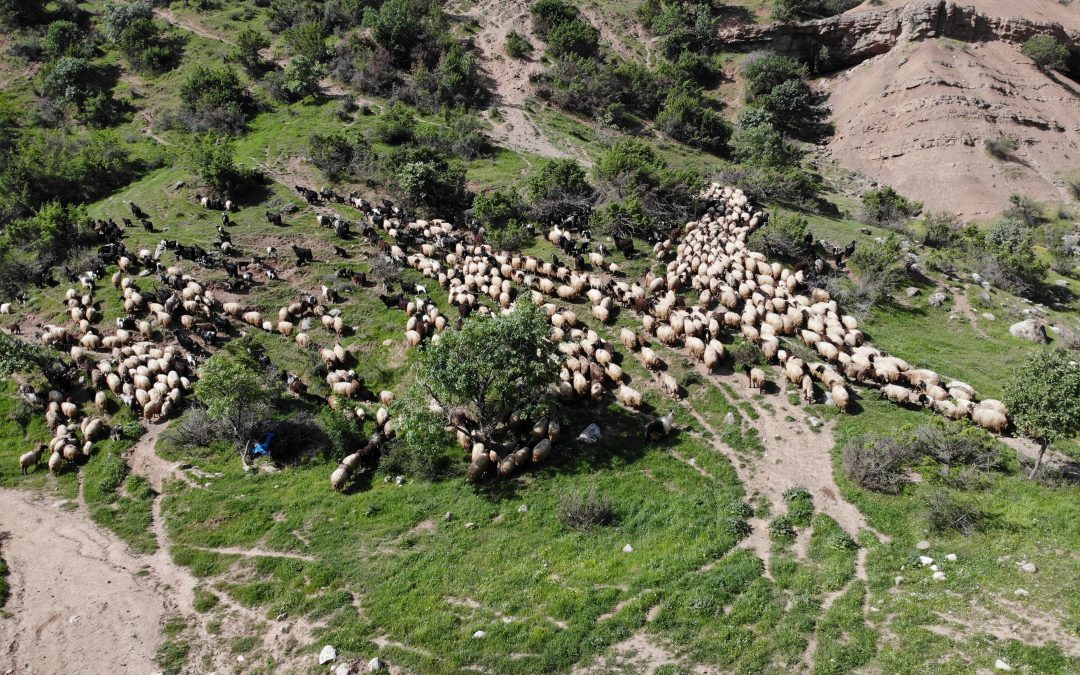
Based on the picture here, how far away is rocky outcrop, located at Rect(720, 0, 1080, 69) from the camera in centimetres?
5822

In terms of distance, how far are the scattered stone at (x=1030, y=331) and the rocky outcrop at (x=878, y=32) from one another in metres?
47.8

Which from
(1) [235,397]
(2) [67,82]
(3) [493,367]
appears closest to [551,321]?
(3) [493,367]

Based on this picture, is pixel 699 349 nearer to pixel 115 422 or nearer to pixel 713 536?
pixel 713 536

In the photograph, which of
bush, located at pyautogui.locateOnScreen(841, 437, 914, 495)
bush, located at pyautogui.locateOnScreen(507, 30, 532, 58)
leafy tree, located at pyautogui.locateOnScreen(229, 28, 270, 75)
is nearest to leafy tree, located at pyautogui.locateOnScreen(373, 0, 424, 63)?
bush, located at pyautogui.locateOnScreen(507, 30, 532, 58)

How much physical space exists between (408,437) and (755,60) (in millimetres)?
63221

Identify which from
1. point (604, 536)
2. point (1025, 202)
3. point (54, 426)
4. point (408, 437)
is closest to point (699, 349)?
point (604, 536)

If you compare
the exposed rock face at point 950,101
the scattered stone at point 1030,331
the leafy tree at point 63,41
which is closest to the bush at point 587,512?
the scattered stone at point 1030,331

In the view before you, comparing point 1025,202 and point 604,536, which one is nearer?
point 604,536

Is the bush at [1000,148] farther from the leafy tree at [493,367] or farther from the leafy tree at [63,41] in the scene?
the leafy tree at [63,41]

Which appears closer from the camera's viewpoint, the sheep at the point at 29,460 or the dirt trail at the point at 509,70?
the sheep at the point at 29,460

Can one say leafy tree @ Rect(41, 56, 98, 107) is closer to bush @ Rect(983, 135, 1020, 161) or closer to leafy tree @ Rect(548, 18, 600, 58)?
leafy tree @ Rect(548, 18, 600, 58)

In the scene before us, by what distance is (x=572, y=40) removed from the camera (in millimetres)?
63219

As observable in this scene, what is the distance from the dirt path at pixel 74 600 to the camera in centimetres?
1416

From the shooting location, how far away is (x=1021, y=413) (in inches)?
596
